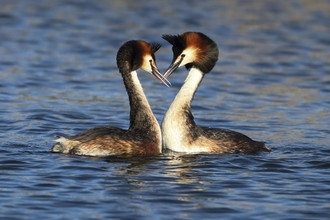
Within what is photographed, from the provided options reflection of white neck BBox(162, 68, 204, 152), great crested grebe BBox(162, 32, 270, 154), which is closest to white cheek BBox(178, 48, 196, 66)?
great crested grebe BBox(162, 32, 270, 154)

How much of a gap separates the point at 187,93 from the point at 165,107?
3.30 metres

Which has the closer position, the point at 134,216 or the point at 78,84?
the point at 134,216

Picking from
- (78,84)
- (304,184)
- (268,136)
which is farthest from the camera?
(78,84)

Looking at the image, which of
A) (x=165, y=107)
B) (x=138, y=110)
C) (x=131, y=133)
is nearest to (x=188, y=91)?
(x=138, y=110)

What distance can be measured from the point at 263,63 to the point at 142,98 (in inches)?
333

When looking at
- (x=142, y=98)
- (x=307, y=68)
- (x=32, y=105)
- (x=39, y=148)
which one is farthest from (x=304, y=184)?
(x=307, y=68)

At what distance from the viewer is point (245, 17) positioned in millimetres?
25547

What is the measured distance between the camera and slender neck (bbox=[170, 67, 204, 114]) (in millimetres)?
13336

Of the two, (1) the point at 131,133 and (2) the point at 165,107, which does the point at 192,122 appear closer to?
(1) the point at 131,133

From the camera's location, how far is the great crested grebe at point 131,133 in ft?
41.0

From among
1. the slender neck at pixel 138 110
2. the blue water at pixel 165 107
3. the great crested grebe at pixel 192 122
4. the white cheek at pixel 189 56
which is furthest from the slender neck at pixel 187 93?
the blue water at pixel 165 107

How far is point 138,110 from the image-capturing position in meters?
13.1

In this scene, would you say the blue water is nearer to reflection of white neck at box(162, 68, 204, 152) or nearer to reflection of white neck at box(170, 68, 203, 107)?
reflection of white neck at box(162, 68, 204, 152)

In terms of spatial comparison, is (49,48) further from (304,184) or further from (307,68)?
(304,184)
